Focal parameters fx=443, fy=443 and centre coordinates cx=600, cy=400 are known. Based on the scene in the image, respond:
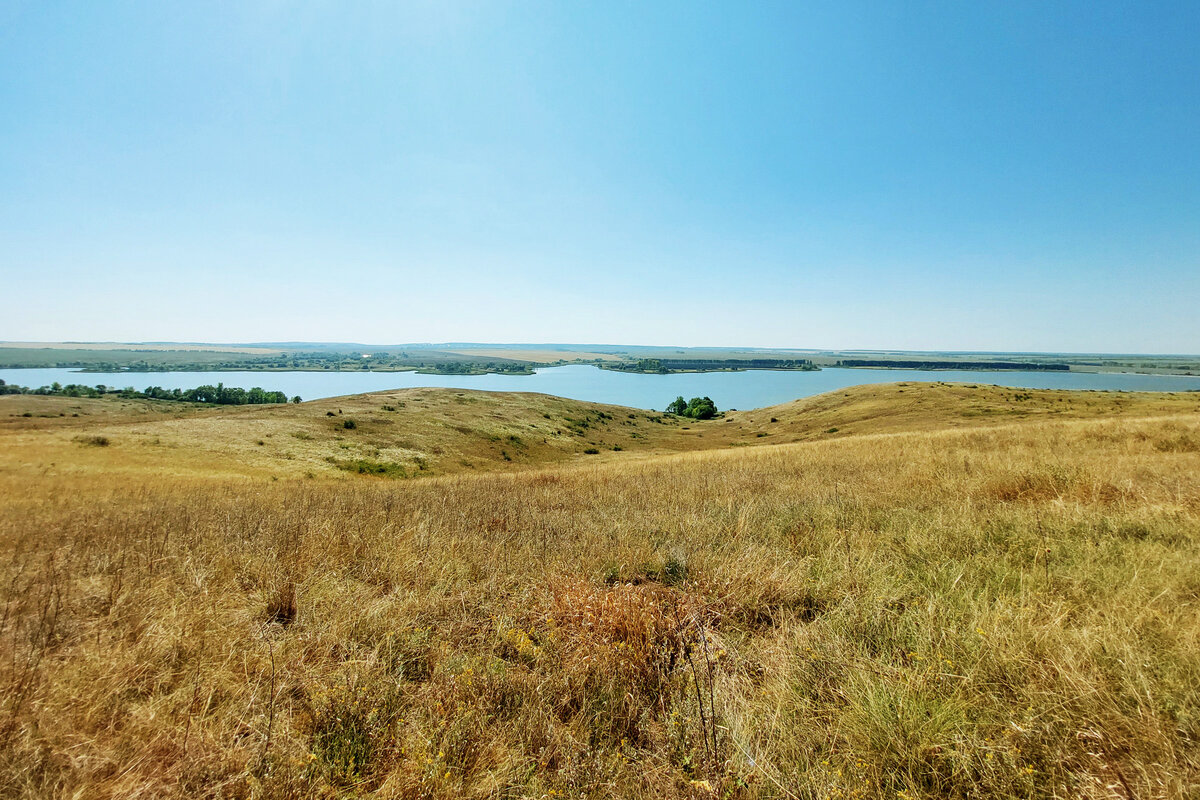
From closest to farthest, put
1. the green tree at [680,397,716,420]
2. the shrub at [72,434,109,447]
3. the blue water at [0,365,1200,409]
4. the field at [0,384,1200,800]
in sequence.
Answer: the field at [0,384,1200,800]
the shrub at [72,434,109,447]
the green tree at [680,397,716,420]
the blue water at [0,365,1200,409]

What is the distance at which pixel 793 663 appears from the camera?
9.09 feet

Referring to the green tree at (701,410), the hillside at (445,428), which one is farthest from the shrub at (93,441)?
the green tree at (701,410)

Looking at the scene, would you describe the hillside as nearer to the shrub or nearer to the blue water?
the shrub

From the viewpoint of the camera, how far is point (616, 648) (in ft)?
9.43

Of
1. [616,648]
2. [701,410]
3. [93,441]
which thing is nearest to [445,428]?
[93,441]

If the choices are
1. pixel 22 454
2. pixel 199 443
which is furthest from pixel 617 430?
pixel 22 454

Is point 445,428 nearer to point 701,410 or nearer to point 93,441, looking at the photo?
point 93,441

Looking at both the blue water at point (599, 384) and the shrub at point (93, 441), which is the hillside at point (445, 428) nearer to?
the shrub at point (93, 441)

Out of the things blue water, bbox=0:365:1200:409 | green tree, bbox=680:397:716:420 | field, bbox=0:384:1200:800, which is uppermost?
field, bbox=0:384:1200:800

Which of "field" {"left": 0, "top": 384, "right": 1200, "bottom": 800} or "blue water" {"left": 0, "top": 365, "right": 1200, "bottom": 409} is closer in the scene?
"field" {"left": 0, "top": 384, "right": 1200, "bottom": 800}

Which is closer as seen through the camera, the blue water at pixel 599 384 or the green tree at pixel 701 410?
the green tree at pixel 701 410

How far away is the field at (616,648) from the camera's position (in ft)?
6.64

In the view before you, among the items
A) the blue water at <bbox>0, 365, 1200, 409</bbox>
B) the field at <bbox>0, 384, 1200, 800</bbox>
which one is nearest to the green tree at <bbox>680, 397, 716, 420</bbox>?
the blue water at <bbox>0, 365, 1200, 409</bbox>

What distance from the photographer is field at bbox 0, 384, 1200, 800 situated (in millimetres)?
2025
